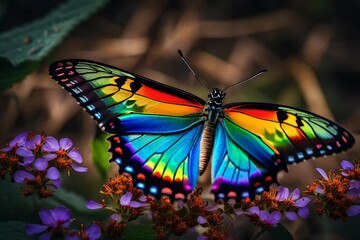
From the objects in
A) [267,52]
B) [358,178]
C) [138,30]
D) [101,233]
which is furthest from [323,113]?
[101,233]

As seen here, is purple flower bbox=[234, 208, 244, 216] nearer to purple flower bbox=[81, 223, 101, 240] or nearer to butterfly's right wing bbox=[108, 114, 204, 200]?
butterfly's right wing bbox=[108, 114, 204, 200]

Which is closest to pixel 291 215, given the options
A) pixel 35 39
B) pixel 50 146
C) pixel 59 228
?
pixel 59 228

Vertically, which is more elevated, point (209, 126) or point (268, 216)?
point (209, 126)

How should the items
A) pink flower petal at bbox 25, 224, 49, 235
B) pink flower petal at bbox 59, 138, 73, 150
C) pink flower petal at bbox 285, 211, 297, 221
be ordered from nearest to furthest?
pink flower petal at bbox 25, 224, 49, 235, pink flower petal at bbox 285, 211, 297, 221, pink flower petal at bbox 59, 138, 73, 150

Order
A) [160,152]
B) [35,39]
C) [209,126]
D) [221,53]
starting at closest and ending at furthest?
[160,152] → [209,126] → [35,39] → [221,53]

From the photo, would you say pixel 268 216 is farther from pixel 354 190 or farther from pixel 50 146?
pixel 50 146

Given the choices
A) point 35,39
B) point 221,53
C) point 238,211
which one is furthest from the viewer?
point 221,53

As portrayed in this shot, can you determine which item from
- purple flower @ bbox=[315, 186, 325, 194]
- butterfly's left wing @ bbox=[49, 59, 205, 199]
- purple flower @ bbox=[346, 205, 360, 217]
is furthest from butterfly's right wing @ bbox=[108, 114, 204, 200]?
purple flower @ bbox=[346, 205, 360, 217]
